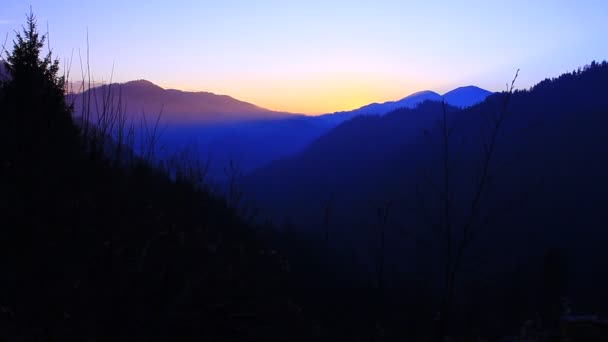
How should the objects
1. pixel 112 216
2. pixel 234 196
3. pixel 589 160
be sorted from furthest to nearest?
pixel 589 160 < pixel 234 196 < pixel 112 216

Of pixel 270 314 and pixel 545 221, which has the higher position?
pixel 270 314

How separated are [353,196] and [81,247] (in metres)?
73.6

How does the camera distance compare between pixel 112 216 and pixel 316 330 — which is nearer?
pixel 112 216

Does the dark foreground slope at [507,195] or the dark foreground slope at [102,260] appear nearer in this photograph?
the dark foreground slope at [102,260]

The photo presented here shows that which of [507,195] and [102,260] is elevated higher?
[102,260]

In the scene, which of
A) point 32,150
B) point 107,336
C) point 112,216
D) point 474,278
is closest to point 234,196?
point 112,216

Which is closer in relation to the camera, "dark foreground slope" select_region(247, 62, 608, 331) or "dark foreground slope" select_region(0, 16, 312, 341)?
"dark foreground slope" select_region(0, 16, 312, 341)

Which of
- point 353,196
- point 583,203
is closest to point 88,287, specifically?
point 583,203

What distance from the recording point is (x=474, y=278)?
39.5 meters

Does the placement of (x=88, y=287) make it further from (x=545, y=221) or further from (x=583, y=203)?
(x=583, y=203)

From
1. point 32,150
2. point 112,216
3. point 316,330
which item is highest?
point 32,150

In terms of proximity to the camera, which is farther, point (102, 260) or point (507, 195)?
point (507, 195)

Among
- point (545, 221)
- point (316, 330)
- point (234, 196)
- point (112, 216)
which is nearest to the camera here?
point (112, 216)

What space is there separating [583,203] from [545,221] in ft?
19.6
